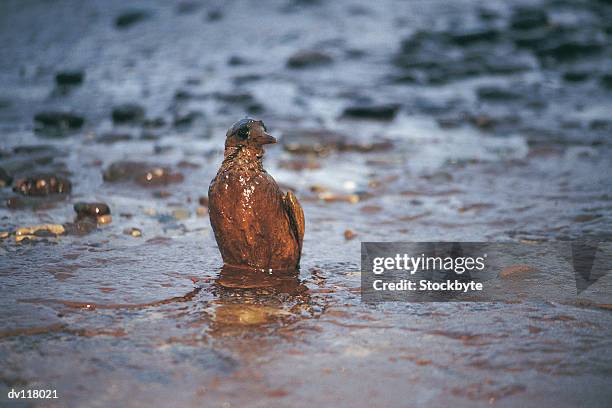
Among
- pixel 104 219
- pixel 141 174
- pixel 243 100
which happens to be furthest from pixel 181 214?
pixel 243 100

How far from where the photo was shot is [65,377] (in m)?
2.83

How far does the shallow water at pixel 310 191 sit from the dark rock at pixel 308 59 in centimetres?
9

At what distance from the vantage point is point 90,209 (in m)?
5.21

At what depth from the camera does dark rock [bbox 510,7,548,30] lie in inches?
552

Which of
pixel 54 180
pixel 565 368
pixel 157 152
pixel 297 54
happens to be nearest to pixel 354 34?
pixel 297 54

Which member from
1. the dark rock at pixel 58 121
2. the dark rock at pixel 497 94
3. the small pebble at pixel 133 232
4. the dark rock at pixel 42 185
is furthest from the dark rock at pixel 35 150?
the dark rock at pixel 497 94

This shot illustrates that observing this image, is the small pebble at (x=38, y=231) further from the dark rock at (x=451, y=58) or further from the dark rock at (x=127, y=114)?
the dark rock at (x=451, y=58)

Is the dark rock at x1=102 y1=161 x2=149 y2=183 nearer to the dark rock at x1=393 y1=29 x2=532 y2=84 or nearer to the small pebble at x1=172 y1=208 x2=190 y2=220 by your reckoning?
the small pebble at x1=172 y1=208 x2=190 y2=220

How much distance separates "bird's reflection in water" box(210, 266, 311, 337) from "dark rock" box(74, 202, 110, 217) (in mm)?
1472

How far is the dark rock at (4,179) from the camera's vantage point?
19.7 ft

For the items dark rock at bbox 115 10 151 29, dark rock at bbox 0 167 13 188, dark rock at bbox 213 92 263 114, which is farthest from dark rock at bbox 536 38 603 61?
dark rock at bbox 0 167 13 188

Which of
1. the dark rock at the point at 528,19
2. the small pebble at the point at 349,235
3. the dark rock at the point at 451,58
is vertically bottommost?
the small pebble at the point at 349,235

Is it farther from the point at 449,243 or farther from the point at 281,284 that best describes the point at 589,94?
the point at 281,284

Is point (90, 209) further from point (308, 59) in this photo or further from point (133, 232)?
point (308, 59)
